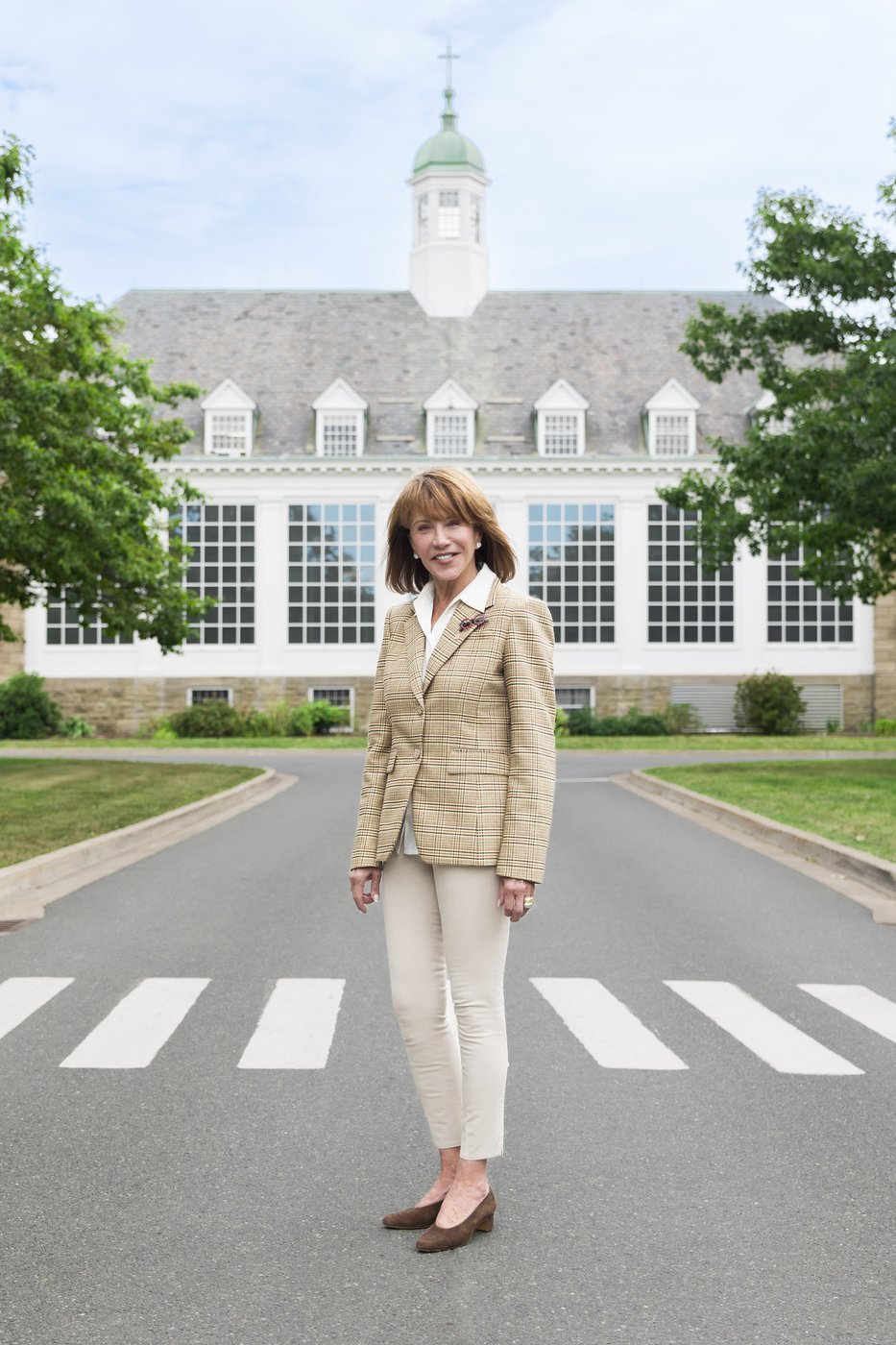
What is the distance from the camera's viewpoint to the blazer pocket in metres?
4.16

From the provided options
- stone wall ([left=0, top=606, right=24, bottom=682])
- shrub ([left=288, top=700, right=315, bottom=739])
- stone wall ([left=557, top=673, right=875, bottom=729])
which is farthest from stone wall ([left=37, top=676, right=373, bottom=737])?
stone wall ([left=557, top=673, right=875, bottom=729])

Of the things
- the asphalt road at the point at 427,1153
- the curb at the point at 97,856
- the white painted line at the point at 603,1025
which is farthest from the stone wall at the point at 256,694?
the white painted line at the point at 603,1025

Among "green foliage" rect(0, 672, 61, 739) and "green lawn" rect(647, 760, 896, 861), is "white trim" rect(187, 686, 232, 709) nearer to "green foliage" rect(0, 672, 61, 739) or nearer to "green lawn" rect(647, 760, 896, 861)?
"green foliage" rect(0, 672, 61, 739)

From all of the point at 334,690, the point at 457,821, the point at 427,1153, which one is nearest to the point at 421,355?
the point at 334,690

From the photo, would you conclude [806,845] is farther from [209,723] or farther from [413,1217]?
[209,723]

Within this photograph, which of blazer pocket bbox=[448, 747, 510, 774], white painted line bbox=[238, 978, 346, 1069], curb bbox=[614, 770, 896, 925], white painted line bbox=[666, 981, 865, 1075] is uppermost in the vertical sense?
blazer pocket bbox=[448, 747, 510, 774]

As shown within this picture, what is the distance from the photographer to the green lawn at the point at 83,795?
14.2m

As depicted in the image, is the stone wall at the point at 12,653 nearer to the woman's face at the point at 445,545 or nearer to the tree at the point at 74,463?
the tree at the point at 74,463

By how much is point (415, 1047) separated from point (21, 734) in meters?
37.4

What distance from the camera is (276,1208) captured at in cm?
441

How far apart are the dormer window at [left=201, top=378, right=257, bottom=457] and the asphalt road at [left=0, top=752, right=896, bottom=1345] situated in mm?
35422

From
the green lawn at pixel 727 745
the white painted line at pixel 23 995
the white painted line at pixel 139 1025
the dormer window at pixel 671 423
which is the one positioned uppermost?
the dormer window at pixel 671 423

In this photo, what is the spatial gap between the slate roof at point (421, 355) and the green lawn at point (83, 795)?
832 inches

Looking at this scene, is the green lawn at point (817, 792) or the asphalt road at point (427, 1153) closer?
the asphalt road at point (427, 1153)
